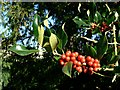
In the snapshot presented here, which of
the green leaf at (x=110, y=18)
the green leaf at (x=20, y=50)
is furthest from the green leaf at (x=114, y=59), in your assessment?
the green leaf at (x=110, y=18)

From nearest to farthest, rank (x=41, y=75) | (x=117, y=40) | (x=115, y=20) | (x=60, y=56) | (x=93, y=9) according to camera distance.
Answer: (x=60, y=56), (x=117, y=40), (x=115, y=20), (x=93, y=9), (x=41, y=75)

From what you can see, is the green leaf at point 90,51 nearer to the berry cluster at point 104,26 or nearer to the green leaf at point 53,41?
the green leaf at point 53,41

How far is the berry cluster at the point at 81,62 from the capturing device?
5.81 ft

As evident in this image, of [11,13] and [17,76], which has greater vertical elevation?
[11,13]

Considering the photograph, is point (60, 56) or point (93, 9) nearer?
point (60, 56)

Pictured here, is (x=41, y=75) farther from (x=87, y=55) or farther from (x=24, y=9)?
(x=87, y=55)

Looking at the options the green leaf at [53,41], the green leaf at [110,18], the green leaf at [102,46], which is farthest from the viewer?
the green leaf at [110,18]

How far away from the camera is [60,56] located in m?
1.82

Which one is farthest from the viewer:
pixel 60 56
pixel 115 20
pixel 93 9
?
pixel 93 9

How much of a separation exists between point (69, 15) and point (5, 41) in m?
1.67

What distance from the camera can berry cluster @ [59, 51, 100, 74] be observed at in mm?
1771

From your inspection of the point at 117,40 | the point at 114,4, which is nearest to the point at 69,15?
the point at 114,4

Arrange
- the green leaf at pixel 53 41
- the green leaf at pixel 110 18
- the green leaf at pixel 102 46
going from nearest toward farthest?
the green leaf at pixel 53 41, the green leaf at pixel 102 46, the green leaf at pixel 110 18

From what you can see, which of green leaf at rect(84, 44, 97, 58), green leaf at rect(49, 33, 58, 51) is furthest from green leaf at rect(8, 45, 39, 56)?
green leaf at rect(84, 44, 97, 58)
